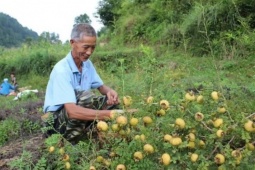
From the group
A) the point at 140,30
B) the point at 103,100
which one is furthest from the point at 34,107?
the point at 140,30

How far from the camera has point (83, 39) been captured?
3492 millimetres

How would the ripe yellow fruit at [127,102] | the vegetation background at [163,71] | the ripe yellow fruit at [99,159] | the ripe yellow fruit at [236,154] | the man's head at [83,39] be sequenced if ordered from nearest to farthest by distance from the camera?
the ripe yellow fruit at [236,154] → the vegetation background at [163,71] → the ripe yellow fruit at [99,159] → the ripe yellow fruit at [127,102] → the man's head at [83,39]

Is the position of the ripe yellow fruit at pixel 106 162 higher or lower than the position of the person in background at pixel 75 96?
lower

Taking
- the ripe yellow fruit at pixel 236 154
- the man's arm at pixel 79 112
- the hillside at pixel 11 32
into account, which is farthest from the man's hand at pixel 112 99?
the hillside at pixel 11 32

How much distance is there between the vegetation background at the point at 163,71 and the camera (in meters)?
2.59

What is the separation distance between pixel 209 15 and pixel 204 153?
26.5ft

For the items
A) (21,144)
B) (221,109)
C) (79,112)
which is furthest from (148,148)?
(21,144)

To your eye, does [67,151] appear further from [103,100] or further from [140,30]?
[140,30]

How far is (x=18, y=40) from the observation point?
5491 cm

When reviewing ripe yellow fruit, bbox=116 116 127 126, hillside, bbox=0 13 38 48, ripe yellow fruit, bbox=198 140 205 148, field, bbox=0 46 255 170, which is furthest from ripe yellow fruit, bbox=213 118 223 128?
hillside, bbox=0 13 38 48

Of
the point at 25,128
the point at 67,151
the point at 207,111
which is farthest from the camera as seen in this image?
the point at 25,128

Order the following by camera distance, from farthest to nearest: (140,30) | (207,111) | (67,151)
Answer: (140,30) → (67,151) → (207,111)

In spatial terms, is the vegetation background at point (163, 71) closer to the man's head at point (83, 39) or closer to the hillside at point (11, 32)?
the man's head at point (83, 39)

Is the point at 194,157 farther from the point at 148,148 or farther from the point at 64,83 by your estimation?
the point at 64,83
